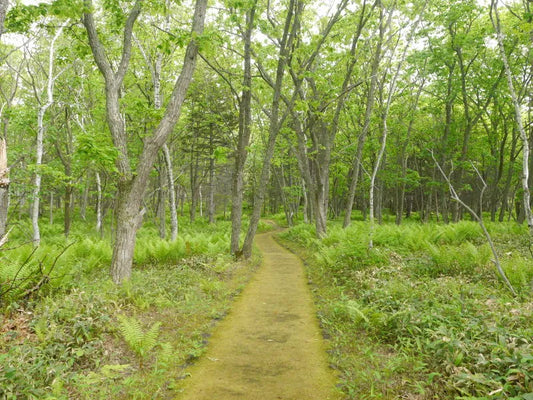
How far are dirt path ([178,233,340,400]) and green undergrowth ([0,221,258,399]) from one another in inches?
11.4

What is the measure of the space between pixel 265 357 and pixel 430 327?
2.50 meters

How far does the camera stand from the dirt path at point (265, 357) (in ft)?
12.1

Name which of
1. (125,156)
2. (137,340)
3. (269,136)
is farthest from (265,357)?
(269,136)

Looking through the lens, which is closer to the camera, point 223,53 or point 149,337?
point 149,337

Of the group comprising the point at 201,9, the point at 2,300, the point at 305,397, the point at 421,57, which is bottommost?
the point at 305,397

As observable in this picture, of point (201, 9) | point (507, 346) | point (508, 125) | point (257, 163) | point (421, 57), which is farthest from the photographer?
point (257, 163)

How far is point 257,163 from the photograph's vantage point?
117 ft

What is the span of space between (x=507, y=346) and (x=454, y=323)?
1.06m

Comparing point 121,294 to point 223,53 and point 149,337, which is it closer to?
point 149,337

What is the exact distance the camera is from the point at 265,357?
454 cm

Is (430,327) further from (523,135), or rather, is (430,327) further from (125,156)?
(125,156)

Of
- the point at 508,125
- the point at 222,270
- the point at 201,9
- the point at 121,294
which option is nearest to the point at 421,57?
the point at 508,125

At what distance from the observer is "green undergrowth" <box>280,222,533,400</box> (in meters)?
3.29

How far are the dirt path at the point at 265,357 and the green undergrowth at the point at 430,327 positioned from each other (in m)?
0.34
